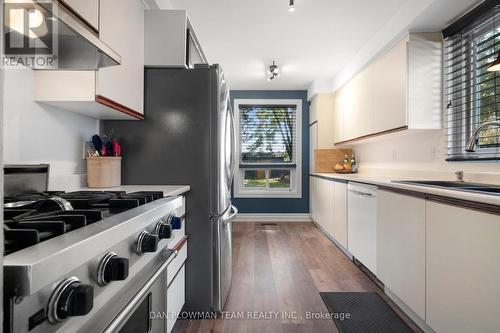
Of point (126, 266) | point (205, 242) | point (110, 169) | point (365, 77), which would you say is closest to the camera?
point (126, 266)

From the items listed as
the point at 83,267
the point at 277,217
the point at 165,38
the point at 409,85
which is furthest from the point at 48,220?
the point at 277,217

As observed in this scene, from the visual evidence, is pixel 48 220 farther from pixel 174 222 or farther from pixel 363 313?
pixel 363 313

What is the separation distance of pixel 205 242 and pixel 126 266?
1.26 m

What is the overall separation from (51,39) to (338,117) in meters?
3.92

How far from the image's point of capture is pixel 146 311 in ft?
3.01

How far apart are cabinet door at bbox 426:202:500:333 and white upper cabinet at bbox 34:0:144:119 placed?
1.74 meters

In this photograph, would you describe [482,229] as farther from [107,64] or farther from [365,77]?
[365,77]

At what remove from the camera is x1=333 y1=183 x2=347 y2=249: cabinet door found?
3.14 meters

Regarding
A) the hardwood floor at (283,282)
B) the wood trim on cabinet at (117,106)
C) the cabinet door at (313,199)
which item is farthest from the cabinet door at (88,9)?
the cabinet door at (313,199)

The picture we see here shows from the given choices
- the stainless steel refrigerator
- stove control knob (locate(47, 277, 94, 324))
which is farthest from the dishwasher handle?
stove control knob (locate(47, 277, 94, 324))

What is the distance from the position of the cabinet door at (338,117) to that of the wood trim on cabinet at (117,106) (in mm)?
3087

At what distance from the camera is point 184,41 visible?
6.23 ft

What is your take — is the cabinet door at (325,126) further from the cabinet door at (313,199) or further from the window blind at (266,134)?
the window blind at (266,134)

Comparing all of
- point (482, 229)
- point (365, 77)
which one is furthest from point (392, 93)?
point (482, 229)
